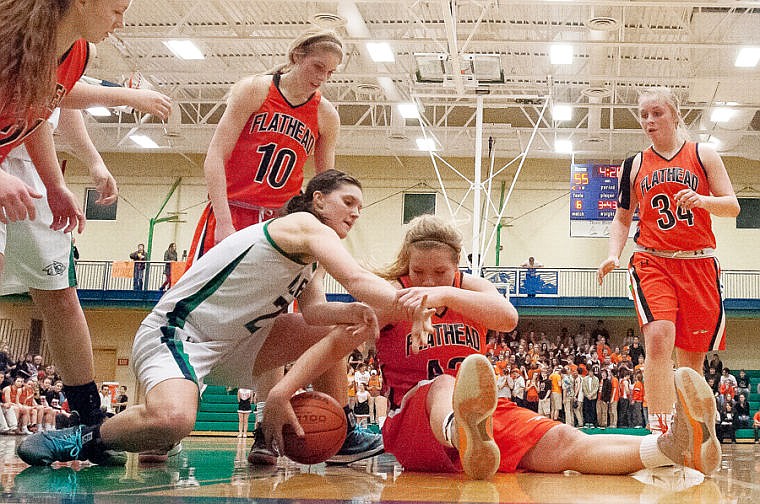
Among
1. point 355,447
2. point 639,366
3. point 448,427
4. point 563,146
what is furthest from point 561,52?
point 448,427

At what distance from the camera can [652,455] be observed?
263cm

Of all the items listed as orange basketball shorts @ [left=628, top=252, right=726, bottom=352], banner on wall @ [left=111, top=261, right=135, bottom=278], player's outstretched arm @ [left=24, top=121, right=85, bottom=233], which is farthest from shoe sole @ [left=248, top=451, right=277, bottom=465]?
banner on wall @ [left=111, top=261, right=135, bottom=278]

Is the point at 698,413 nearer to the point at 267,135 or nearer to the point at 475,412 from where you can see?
the point at 475,412

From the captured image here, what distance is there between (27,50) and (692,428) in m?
2.16

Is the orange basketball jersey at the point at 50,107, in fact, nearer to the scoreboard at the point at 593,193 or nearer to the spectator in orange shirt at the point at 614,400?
the spectator in orange shirt at the point at 614,400

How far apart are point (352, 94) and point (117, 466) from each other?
18234 millimetres

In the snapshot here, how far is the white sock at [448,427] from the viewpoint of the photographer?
2.47m

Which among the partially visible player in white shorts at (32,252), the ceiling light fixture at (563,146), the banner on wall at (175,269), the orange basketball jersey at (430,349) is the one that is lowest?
the orange basketball jersey at (430,349)

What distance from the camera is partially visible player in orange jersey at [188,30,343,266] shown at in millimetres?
3510

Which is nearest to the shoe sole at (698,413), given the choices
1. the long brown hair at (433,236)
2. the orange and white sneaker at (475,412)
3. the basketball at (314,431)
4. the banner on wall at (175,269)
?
the orange and white sneaker at (475,412)

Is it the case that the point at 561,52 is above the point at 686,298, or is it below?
above

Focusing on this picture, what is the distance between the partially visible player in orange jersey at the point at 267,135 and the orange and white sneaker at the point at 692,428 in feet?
5.97

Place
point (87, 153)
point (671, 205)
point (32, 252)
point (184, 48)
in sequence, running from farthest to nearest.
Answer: point (184, 48), point (671, 205), point (87, 153), point (32, 252)

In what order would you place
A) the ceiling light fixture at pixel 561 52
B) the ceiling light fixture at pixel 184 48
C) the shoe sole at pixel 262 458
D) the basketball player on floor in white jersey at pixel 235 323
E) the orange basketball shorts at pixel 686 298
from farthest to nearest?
the ceiling light fixture at pixel 184 48, the ceiling light fixture at pixel 561 52, the orange basketball shorts at pixel 686 298, the shoe sole at pixel 262 458, the basketball player on floor in white jersey at pixel 235 323
